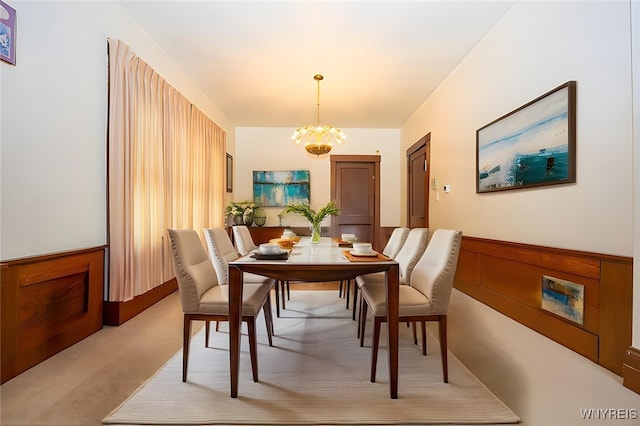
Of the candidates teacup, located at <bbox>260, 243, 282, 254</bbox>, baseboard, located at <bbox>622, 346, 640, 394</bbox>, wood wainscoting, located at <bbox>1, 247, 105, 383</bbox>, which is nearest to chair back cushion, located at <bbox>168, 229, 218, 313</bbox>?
teacup, located at <bbox>260, 243, 282, 254</bbox>

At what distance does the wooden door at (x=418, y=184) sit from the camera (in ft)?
16.6

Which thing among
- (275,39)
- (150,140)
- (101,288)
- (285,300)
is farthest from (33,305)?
(275,39)

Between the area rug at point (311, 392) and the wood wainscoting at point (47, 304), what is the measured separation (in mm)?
851

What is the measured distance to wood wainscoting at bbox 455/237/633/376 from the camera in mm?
1836

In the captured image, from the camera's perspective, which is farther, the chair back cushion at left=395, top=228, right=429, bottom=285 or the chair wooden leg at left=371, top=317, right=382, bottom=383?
the chair back cushion at left=395, top=228, right=429, bottom=285

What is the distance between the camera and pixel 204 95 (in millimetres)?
4805

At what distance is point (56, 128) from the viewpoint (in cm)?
216

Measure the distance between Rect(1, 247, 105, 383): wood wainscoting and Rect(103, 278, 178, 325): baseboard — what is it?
8 cm

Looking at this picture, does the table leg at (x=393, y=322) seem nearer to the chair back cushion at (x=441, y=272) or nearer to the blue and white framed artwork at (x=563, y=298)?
the chair back cushion at (x=441, y=272)

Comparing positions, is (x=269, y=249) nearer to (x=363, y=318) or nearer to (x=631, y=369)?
(x=363, y=318)

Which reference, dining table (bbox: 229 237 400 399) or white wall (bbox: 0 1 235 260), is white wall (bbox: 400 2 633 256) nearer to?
dining table (bbox: 229 237 400 399)

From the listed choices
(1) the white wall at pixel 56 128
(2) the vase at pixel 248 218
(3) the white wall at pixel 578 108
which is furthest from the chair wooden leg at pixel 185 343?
(2) the vase at pixel 248 218

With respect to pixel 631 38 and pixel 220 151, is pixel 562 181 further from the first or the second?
pixel 220 151

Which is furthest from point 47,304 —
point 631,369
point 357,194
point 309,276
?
point 357,194
